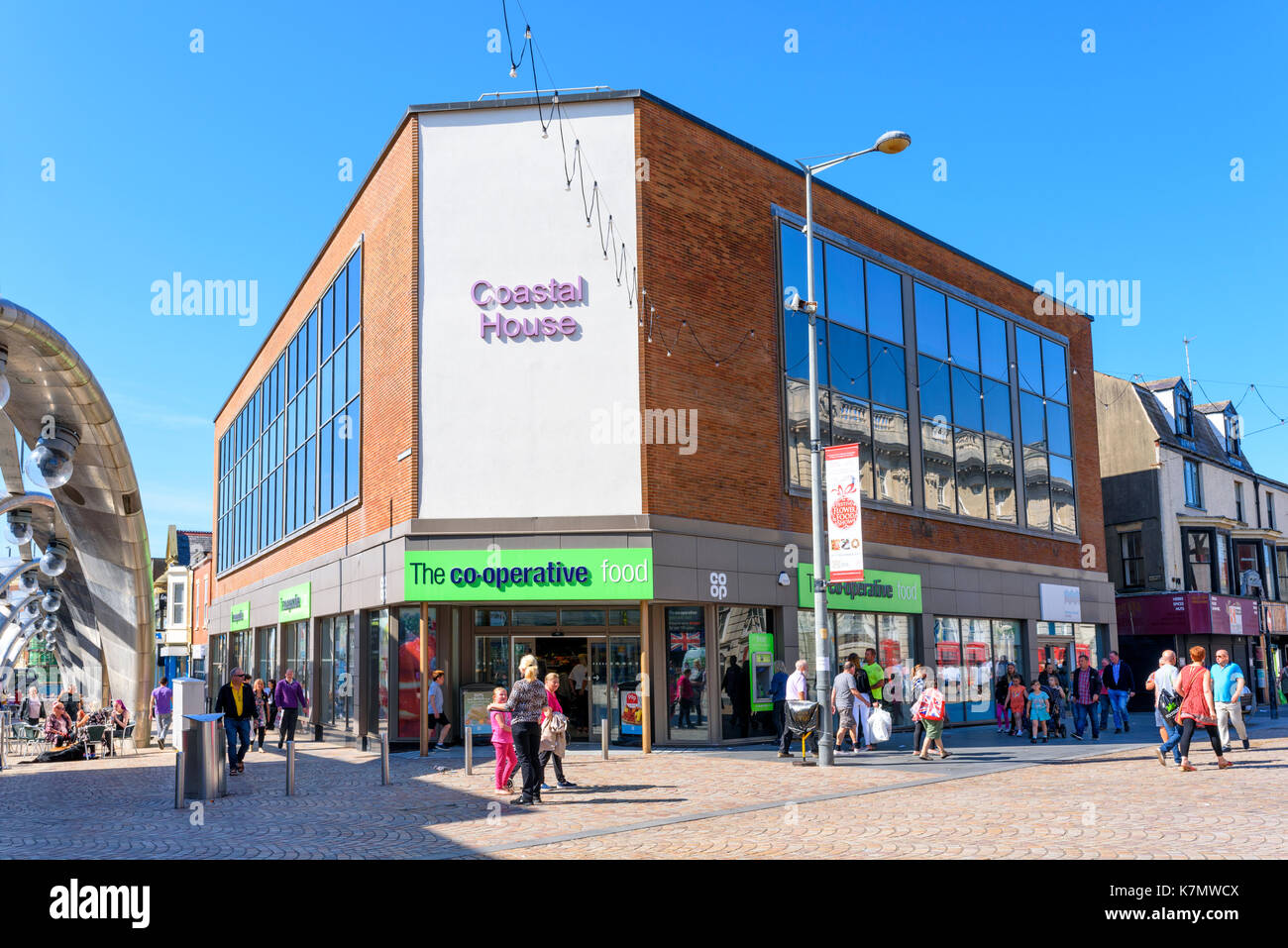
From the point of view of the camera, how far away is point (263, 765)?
19.6 metres

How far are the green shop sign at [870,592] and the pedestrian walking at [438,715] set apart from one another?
7440 millimetres

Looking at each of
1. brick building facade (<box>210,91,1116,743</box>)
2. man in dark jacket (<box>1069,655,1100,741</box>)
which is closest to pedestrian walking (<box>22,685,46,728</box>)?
brick building facade (<box>210,91,1116,743</box>)

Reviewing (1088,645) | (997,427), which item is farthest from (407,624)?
(1088,645)

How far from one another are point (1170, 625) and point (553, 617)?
2708cm

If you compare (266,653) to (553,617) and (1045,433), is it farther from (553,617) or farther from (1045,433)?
(1045,433)

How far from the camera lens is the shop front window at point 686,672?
20.7 meters

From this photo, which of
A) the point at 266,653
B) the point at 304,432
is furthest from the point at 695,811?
the point at 266,653

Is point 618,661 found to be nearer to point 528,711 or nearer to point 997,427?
point 528,711

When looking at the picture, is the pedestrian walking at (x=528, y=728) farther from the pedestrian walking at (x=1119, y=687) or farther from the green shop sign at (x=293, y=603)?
the pedestrian walking at (x=1119, y=687)

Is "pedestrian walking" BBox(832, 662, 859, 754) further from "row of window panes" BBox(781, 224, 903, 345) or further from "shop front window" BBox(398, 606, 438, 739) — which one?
"row of window panes" BBox(781, 224, 903, 345)

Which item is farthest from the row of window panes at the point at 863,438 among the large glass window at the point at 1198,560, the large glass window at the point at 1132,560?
the large glass window at the point at 1198,560

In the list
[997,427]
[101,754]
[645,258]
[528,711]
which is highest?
[645,258]

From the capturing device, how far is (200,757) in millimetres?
13852
